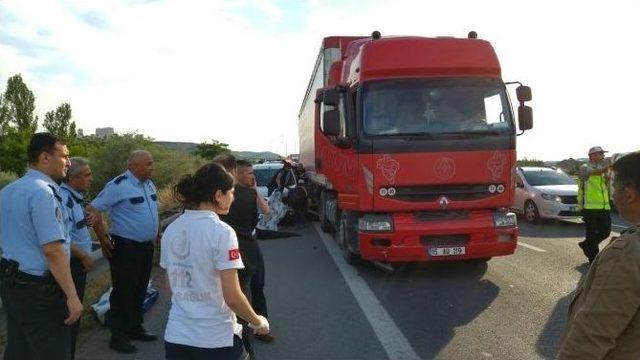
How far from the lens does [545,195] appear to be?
14773 millimetres

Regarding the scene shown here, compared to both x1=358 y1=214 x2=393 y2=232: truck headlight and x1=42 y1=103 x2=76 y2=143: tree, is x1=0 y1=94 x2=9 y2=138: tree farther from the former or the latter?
x1=358 y1=214 x2=393 y2=232: truck headlight

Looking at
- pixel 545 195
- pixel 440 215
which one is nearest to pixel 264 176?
pixel 545 195

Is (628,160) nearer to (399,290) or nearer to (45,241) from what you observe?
(45,241)

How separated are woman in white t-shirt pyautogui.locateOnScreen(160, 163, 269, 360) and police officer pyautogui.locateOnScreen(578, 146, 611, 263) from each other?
7.45 meters

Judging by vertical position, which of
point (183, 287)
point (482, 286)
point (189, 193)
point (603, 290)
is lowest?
point (482, 286)

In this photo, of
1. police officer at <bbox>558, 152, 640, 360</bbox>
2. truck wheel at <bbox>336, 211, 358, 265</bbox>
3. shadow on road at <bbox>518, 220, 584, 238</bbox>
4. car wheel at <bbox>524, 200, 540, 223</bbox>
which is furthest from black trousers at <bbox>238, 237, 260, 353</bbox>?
car wheel at <bbox>524, 200, 540, 223</bbox>

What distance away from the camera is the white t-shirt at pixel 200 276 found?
8.98ft

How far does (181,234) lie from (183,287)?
258mm

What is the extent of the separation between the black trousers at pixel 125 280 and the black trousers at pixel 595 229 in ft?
22.0

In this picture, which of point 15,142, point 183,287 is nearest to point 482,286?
point 183,287

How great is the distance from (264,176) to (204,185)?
15116 millimetres

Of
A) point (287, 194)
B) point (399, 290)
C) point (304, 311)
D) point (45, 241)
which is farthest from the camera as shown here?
point (287, 194)

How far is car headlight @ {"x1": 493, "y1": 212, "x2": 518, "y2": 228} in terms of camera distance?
799 centimetres

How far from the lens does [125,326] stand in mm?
5395
